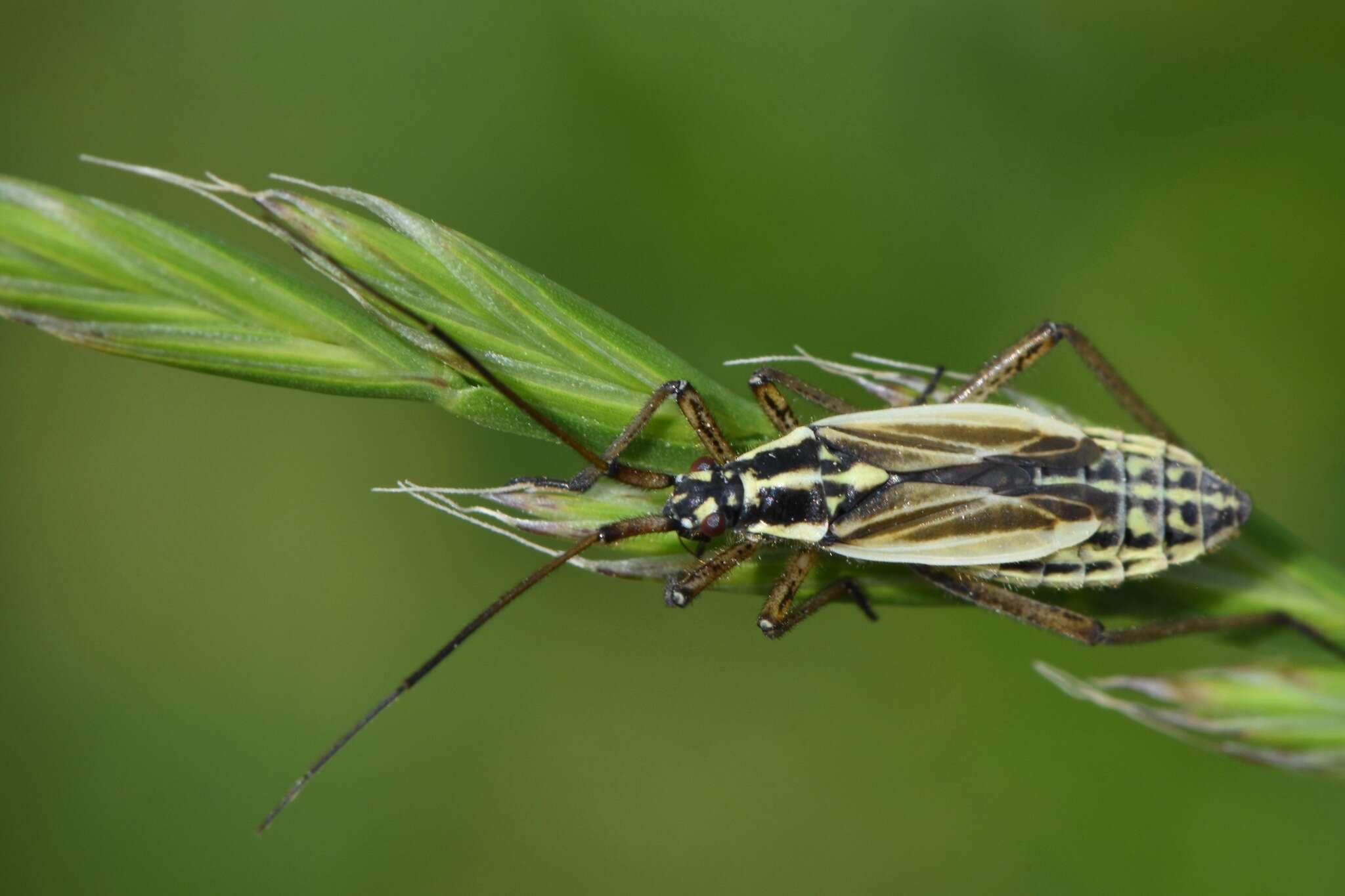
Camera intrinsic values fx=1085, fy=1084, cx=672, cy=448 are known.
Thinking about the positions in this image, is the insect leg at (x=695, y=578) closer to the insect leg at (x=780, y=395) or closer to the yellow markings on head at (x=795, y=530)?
the yellow markings on head at (x=795, y=530)

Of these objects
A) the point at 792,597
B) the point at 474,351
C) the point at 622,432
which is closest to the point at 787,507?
the point at 792,597

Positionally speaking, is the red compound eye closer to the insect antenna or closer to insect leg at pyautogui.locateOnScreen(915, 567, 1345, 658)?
the insect antenna

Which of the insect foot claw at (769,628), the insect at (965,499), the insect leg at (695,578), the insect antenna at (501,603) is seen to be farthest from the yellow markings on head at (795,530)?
the insect antenna at (501,603)

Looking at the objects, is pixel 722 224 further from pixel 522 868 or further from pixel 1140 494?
pixel 522 868

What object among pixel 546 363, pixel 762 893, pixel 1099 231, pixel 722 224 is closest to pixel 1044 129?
pixel 1099 231

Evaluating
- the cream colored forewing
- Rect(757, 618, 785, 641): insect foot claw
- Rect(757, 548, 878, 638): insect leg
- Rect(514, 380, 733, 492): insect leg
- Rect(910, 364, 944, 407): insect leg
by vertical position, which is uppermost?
Rect(910, 364, 944, 407): insect leg

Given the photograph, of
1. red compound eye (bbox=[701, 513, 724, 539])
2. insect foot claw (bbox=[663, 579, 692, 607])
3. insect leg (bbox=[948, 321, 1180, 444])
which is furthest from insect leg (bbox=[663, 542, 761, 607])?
insect leg (bbox=[948, 321, 1180, 444])
